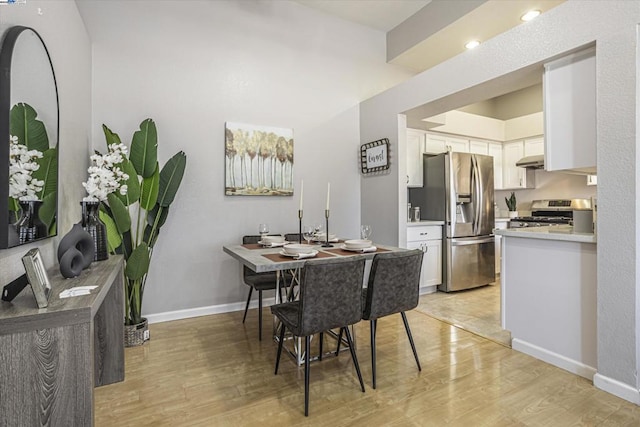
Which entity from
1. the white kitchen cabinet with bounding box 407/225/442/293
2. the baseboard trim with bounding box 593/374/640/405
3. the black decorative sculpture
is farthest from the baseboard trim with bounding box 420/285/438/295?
the black decorative sculpture

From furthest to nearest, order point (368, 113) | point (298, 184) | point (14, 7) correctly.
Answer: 1. point (368, 113)
2. point (298, 184)
3. point (14, 7)

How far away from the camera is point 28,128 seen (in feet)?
5.10

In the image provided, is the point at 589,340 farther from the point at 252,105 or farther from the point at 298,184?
the point at 252,105

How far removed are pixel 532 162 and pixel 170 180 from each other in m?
5.02

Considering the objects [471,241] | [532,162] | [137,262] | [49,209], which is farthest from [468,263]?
[49,209]

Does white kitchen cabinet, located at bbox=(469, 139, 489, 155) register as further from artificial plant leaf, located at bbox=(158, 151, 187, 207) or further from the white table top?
artificial plant leaf, located at bbox=(158, 151, 187, 207)

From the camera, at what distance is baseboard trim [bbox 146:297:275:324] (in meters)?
3.32

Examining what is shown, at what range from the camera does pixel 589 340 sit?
7.13ft

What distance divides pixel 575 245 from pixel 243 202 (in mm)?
2982

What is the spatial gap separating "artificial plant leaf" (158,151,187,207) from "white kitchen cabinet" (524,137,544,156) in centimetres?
521

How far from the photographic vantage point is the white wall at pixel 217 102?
3205mm

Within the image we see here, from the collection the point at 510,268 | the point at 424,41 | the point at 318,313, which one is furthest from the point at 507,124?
the point at 318,313

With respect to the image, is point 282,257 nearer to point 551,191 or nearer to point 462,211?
point 462,211

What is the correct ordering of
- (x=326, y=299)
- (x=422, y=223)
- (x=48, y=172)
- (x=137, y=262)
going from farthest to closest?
(x=422, y=223)
(x=137, y=262)
(x=326, y=299)
(x=48, y=172)
